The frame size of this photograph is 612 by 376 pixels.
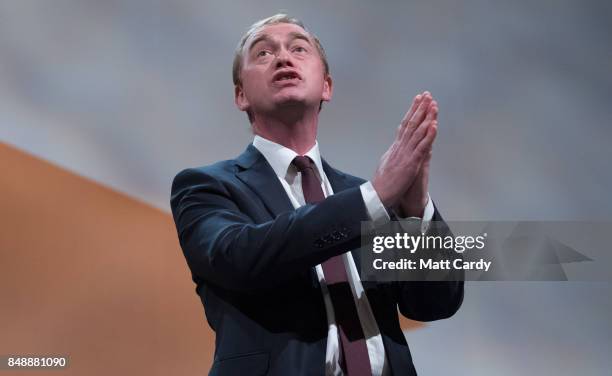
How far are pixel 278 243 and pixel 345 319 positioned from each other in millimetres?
240

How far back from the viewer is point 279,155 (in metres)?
1.86

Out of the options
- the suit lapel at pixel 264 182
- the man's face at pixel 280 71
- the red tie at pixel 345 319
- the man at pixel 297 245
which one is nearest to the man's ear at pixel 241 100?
the man's face at pixel 280 71

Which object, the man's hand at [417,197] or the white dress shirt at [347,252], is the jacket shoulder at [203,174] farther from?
the man's hand at [417,197]

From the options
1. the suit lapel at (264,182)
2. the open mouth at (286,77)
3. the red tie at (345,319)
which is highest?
the open mouth at (286,77)

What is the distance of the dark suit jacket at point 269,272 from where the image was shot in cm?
148

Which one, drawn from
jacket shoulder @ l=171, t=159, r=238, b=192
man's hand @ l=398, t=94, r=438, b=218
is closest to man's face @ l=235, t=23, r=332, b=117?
jacket shoulder @ l=171, t=159, r=238, b=192

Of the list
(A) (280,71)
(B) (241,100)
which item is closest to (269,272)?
(A) (280,71)

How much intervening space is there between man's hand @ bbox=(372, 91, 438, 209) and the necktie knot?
13.3 inches

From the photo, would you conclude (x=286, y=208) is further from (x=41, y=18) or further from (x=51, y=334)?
(x=41, y=18)

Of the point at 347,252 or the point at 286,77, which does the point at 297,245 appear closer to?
the point at 347,252

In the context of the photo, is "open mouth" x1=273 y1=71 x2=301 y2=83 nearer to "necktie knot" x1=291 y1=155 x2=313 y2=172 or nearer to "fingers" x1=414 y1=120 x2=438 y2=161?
"necktie knot" x1=291 y1=155 x2=313 y2=172

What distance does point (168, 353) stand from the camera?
2523 millimetres

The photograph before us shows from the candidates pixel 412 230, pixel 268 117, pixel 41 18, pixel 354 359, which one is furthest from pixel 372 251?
pixel 41 18

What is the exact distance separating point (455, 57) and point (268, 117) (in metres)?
1.10
